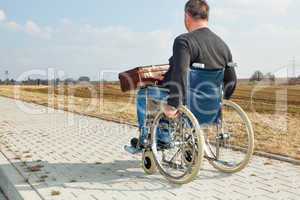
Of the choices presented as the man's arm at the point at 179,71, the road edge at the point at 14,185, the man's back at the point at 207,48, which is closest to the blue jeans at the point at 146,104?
the man's arm at the point at 179,71

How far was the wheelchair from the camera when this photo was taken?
4.22 meters

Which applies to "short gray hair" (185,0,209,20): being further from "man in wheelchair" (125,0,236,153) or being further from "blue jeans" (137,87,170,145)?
"blue jeans" (137,87,170,145)

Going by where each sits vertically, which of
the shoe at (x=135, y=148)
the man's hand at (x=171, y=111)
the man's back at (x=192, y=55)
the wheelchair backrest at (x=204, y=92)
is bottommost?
the shoe at (x=135, y=148)

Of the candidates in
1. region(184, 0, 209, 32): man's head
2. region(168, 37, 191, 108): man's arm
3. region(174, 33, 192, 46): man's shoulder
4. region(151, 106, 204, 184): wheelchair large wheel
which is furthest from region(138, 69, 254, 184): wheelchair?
region(184, 0, 209, 32): man's head

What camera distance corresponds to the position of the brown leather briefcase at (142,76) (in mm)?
4879

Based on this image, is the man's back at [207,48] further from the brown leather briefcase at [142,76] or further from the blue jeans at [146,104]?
the brown leather briefcase at [142,76]

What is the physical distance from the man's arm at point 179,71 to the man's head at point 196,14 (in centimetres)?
36

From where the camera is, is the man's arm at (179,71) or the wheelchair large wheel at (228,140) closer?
the man's arm at (179,71)

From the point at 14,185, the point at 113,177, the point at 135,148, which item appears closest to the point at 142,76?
the point at 135,148

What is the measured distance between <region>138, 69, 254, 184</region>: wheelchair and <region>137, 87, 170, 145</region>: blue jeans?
0.04m

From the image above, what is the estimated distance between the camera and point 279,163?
5539 mm

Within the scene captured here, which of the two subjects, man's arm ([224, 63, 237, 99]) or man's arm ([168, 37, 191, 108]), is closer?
man's arm ([168, 37, 191, 108])

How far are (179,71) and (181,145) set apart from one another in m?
0.96

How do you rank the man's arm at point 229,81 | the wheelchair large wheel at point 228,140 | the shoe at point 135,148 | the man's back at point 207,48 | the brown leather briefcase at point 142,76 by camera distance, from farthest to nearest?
the shoe at point 135,148 < the brown leather briefcase at point 142,76 < the man's arm at point 229,81 < the wheelchair large wheel at point 228,140 < the man's back at point 207,48
